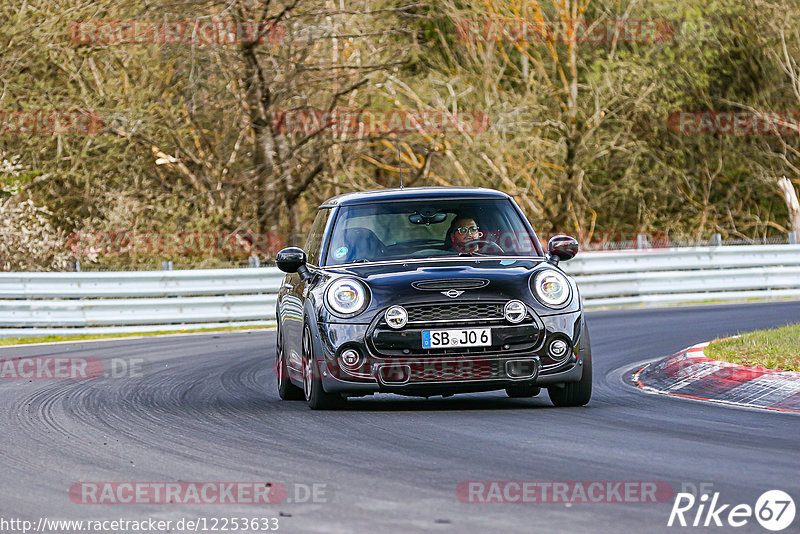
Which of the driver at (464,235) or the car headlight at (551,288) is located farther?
the driver at (464,235)

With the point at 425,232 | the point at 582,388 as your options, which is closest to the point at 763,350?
the point at 582,388

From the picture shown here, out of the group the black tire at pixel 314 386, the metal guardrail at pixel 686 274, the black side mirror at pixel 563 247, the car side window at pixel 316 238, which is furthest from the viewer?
Result: the metal guardrail at pixel 686 274

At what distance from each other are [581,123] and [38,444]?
27.1 metres

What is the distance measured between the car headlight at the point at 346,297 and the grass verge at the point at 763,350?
10.4 ft

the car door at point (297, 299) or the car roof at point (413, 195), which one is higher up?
the car roof at point (413, 195)

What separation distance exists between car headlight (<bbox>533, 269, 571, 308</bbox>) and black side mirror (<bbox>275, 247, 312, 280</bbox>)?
1930mm

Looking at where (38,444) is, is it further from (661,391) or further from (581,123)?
(581,123)

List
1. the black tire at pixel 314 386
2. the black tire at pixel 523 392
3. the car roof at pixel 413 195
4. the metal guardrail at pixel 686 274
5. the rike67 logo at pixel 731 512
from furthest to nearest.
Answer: the metal guardrail at pixel 686 274 < the car roof at pixel 413 195 < the black tire at pixel 523 392 < the black tire at pixel 314 386 < the rike67 logo at pixel 731 512

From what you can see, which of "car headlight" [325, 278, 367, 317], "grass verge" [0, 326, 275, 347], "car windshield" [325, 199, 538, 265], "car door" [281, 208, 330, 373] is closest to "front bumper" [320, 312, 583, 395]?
"car headlight" [325, 278, 367, 317]

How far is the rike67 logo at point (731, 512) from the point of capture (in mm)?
5320

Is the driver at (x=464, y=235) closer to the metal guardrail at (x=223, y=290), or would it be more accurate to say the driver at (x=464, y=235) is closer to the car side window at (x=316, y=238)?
the car side window at (x=316, y=238)

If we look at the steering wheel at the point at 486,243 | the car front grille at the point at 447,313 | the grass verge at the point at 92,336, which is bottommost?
the grass verge at the point at 92,336

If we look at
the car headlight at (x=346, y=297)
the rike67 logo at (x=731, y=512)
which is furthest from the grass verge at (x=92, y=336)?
the rike67 logo at (x=731, y=512)

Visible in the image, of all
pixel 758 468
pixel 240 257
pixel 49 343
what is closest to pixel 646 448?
pixel 758 468
